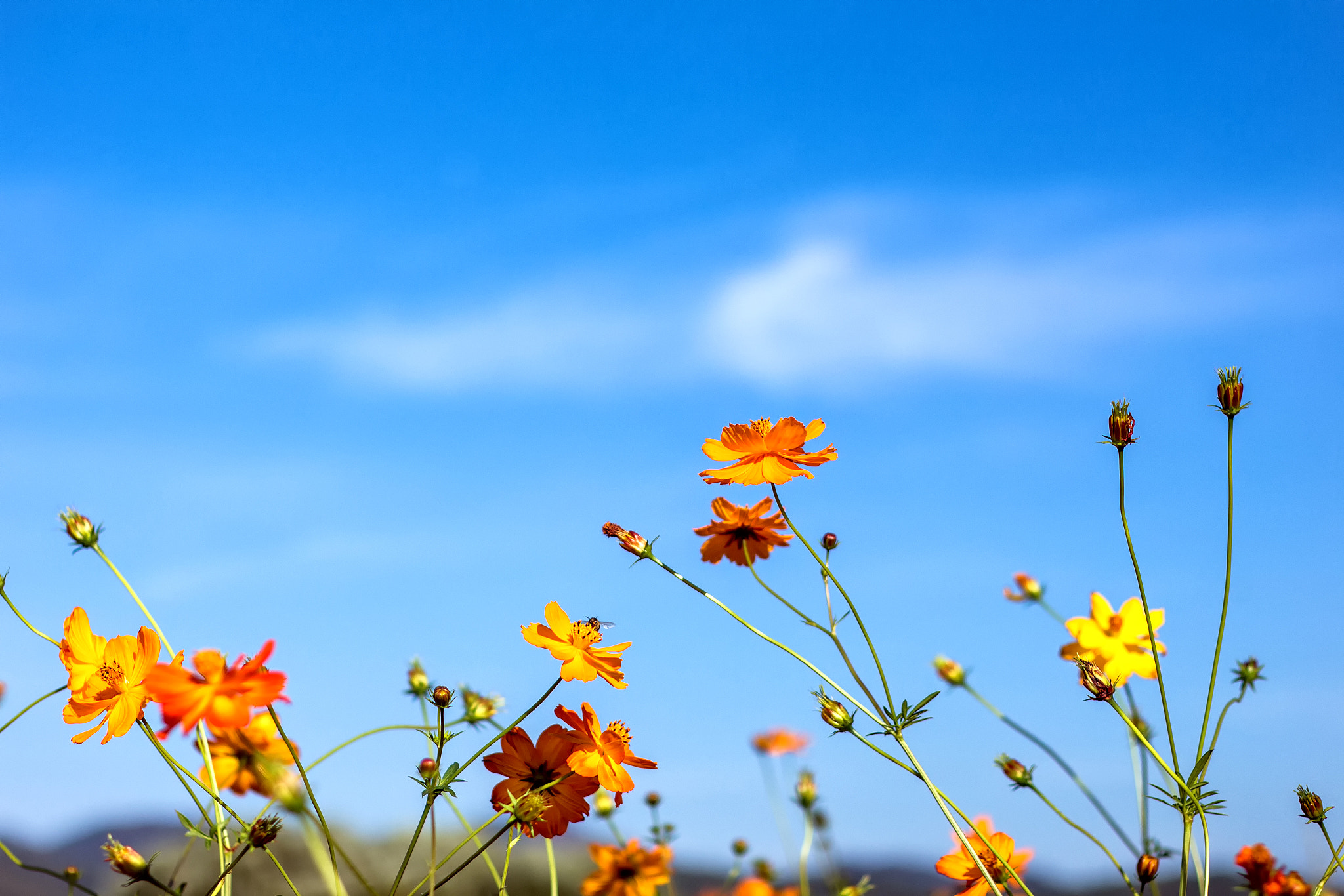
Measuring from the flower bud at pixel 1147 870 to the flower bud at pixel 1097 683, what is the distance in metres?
0.31

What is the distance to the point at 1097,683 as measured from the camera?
153 centimetres

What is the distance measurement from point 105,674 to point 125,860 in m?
0.29

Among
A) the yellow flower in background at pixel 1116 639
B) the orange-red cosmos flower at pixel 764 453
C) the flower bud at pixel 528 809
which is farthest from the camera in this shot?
the yellow flower in background at pixel 1116 639

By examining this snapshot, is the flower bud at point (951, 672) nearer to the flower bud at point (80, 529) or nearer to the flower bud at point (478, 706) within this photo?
the flower bud at point (478, 706)

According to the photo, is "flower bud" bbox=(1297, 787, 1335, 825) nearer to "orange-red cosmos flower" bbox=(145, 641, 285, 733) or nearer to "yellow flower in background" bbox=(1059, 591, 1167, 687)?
"yellow flower in background" bbox=(1059, 591, 1167, 687)

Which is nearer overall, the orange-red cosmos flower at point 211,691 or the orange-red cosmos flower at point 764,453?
the orange-red cosmos flower at point 211,691

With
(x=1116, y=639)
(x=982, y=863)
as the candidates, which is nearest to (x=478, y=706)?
(x=982, y=863)

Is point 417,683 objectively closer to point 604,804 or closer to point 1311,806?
point 604,804

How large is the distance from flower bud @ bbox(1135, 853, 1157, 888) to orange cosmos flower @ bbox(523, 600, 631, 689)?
900 millimetres

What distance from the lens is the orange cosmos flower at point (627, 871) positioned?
2.12 m

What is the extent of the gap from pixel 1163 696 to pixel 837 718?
0.50 metres

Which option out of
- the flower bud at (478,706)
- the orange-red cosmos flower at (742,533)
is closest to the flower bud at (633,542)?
the orange-red cosmos flower at (742,533)

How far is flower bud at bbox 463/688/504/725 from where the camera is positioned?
6.03ft

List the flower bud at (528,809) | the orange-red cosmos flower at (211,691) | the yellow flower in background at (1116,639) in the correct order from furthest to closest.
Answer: the yellow flower in background at (1116,639), the flower bud at (528,809), the orange-red cosmos flower at (211,691)
